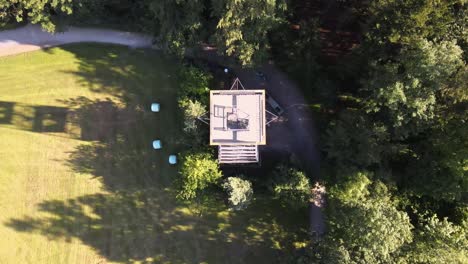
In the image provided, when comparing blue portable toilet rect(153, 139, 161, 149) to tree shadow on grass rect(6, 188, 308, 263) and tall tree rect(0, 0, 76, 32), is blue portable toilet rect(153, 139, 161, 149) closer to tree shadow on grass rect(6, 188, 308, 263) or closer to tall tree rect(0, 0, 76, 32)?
tree shadow on grass rect(6, 188, 308, 263)

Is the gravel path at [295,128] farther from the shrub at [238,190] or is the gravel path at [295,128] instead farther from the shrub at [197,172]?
the shrub at [197,172]

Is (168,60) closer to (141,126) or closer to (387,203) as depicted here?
(141,126)

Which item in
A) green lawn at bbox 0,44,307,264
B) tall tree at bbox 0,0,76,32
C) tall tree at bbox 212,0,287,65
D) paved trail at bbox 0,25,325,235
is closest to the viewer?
tall tree at bbox 212,0,287,65

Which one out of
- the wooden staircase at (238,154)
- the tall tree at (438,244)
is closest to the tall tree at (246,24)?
the wooden staircase at (238,154)

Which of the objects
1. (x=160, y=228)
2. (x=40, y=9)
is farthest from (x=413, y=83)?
(x=40, y=9)

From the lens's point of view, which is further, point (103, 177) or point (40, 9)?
point (103, 177)

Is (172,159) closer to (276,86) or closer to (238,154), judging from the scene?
(238,154)

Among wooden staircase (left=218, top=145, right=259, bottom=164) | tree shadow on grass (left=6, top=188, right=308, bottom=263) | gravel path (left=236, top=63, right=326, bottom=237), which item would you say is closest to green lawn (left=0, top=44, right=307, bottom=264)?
tree shadow on grass (left=6, top=188, right=308, bottom=263)
